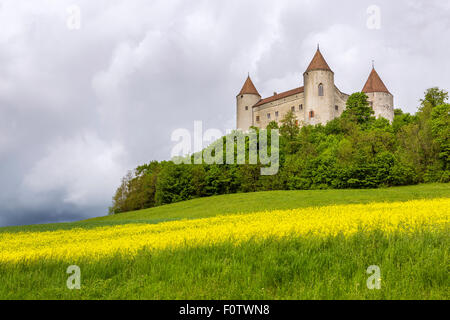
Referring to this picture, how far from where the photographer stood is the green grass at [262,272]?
507cm

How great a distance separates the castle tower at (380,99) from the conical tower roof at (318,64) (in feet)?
38.7

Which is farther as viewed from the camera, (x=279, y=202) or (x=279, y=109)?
(x=279, y=109)

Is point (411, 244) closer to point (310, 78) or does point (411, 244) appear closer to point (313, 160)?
point (313, 160)

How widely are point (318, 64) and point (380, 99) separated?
1629cm

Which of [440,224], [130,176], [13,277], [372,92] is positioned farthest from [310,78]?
[13,277]

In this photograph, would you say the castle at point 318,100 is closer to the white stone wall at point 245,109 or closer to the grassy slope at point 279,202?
the white stone wall at point 245,109

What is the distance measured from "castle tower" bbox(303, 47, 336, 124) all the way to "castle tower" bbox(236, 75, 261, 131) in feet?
62.9

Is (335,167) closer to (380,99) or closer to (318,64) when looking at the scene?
(318,64)

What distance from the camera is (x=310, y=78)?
7869 cm

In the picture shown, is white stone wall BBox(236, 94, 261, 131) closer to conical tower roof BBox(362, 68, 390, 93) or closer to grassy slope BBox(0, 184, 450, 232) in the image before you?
conical tower roof BBox(362, 68, 390, 93)

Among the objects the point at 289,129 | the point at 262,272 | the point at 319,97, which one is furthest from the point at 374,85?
the point at 262,272

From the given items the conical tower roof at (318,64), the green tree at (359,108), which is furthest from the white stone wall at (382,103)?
the conical tower roof at (318,64)

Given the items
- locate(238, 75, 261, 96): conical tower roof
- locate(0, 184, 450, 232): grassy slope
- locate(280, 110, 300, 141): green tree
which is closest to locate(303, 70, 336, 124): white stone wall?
locate(280, 110, 300, 141): green tree

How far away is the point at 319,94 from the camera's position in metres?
77.6
